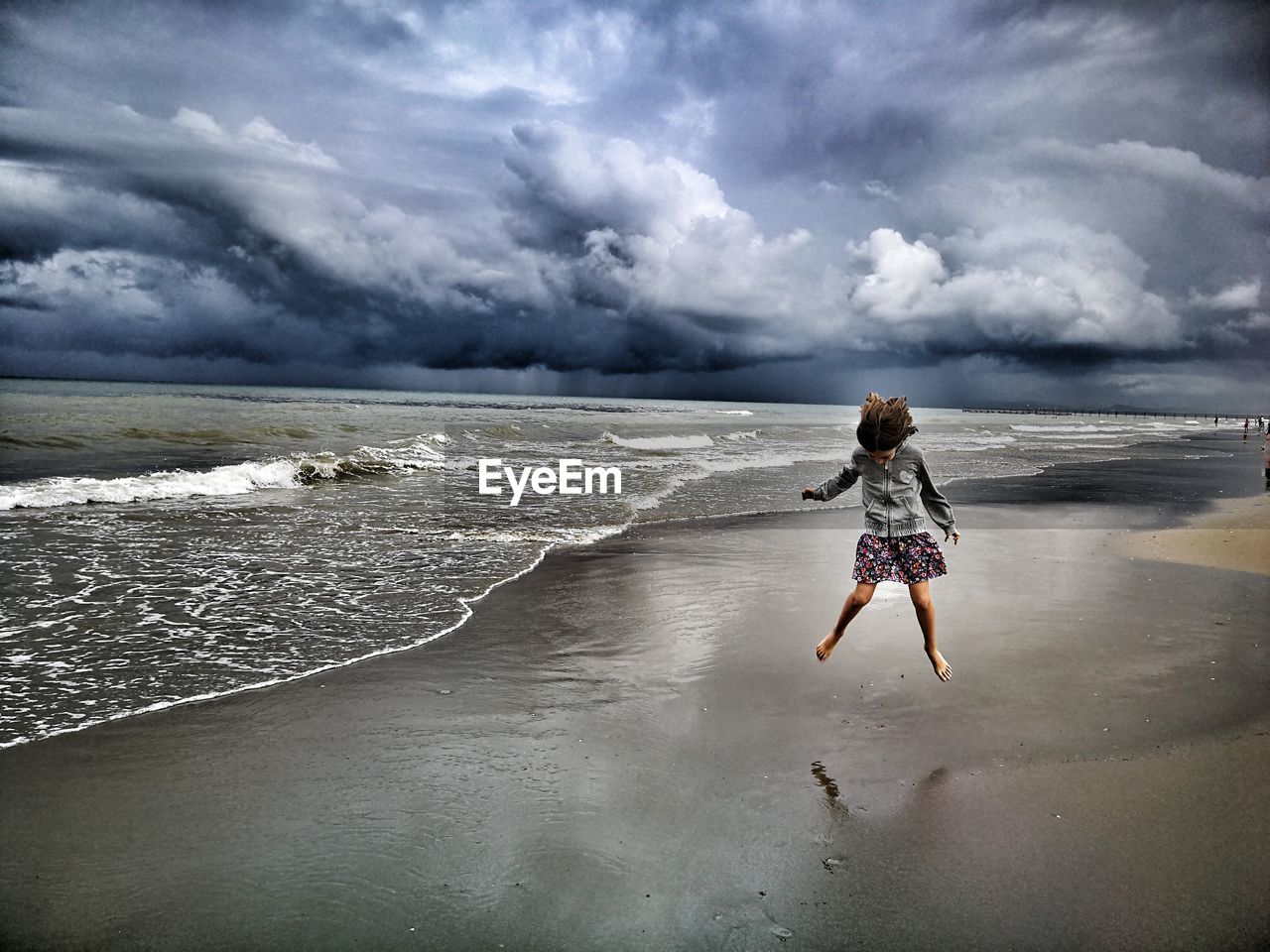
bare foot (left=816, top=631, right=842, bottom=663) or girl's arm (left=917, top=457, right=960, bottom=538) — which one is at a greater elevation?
girl's arm (left=917, top=457, right=960, bottom=538)

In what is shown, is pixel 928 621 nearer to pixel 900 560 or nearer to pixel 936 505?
pixel 900 560

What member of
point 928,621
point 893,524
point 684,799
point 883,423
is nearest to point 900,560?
point 893,524

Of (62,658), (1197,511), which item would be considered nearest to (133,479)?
(62,658)

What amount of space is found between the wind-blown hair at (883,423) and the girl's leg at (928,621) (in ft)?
3.22

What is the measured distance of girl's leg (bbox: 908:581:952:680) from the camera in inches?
207

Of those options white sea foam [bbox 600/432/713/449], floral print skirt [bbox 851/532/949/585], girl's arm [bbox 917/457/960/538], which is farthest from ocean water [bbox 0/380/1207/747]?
white sea foam [bbox 600/432/713/449]

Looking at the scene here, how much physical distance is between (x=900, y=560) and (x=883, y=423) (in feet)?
3.22

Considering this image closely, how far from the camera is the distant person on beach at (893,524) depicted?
529 centimetres

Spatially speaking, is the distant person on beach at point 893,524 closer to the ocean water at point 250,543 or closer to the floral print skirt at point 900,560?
the floral print skirt at point 900,560

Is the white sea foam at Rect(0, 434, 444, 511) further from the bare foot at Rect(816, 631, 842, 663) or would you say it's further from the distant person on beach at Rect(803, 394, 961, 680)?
the distant person on beach at Rect(803, 394, 961, 680)

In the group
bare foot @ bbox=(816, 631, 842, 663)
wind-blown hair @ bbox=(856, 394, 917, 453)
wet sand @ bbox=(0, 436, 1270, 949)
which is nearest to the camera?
wet sand @ bbox=(0, 436, 1270, 949)

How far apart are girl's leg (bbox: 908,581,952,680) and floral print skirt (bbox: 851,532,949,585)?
8cm

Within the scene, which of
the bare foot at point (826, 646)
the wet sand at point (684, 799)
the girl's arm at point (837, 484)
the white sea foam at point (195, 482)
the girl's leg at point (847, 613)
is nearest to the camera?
the wet sand at point (684, 799)

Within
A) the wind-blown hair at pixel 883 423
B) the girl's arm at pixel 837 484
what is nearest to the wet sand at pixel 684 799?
the girl's arm at pixel 837 484
